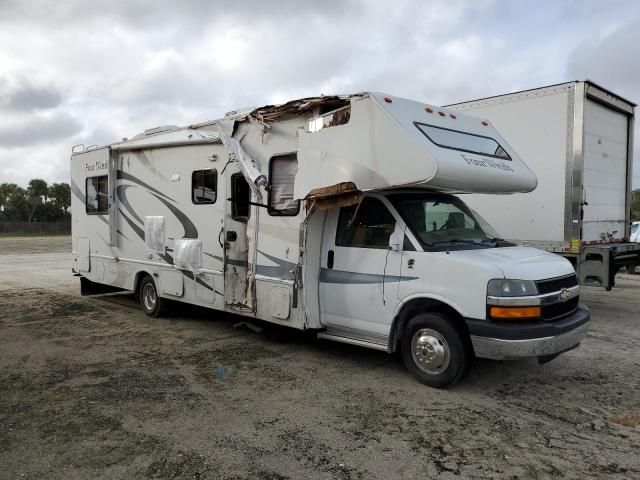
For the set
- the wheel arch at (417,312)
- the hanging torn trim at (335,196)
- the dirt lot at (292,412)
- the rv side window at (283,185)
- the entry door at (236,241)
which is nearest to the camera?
the dirt lot at (292,412)

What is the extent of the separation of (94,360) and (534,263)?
502 centimetres

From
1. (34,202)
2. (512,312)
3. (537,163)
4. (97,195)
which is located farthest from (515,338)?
(34,202)

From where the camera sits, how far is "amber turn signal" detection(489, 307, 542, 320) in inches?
197

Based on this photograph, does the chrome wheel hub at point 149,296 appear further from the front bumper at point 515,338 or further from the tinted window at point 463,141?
the front bumper at point 515,338

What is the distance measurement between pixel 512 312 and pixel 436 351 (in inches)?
32.8

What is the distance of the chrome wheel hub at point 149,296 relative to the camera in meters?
9.24

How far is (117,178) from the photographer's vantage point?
980 centimetres

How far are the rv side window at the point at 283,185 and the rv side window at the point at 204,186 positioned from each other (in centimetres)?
123

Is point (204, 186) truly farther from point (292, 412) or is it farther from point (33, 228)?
point (33, 228)

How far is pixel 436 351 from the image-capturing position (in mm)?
5398

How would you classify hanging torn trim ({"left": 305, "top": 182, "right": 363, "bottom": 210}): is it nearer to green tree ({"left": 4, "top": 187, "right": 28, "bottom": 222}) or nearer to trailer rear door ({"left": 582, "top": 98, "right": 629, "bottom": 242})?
trailer rear door ({"left": 582, "top": 98, "right": 629, "bottom": 242})

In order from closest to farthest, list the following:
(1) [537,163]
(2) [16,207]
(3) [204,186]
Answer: (3) [204,186] < (1) [537,163] < (2) [16,207]

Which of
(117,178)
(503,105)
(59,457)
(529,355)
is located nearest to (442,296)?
(529,355)

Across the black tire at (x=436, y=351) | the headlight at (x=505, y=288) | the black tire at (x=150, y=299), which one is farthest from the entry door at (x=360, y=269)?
the black tire at (x=150, y=299)
